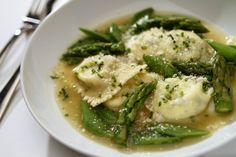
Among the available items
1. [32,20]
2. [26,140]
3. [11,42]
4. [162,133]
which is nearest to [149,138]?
[162,133]

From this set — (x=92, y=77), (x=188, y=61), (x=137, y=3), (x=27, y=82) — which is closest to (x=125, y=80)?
(x=92, y=77)

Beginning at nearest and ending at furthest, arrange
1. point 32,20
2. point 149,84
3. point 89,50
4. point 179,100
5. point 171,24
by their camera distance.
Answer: point 179,100
point 149,84
point 89,50
point 171,24
point 32,20

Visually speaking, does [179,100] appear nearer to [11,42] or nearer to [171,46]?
[171,46]

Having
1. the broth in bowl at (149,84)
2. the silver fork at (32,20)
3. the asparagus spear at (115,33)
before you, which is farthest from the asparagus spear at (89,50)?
the silver fork at (32,20)

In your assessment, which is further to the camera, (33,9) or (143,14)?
(33,9)

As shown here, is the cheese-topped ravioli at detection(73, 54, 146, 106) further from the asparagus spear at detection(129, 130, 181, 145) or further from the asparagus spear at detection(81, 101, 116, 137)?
the asparagus spear at detection(129, 130, 181, 145)

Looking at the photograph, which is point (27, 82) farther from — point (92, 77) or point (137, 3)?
point (137, 3)

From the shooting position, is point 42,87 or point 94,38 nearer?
point 42,87
